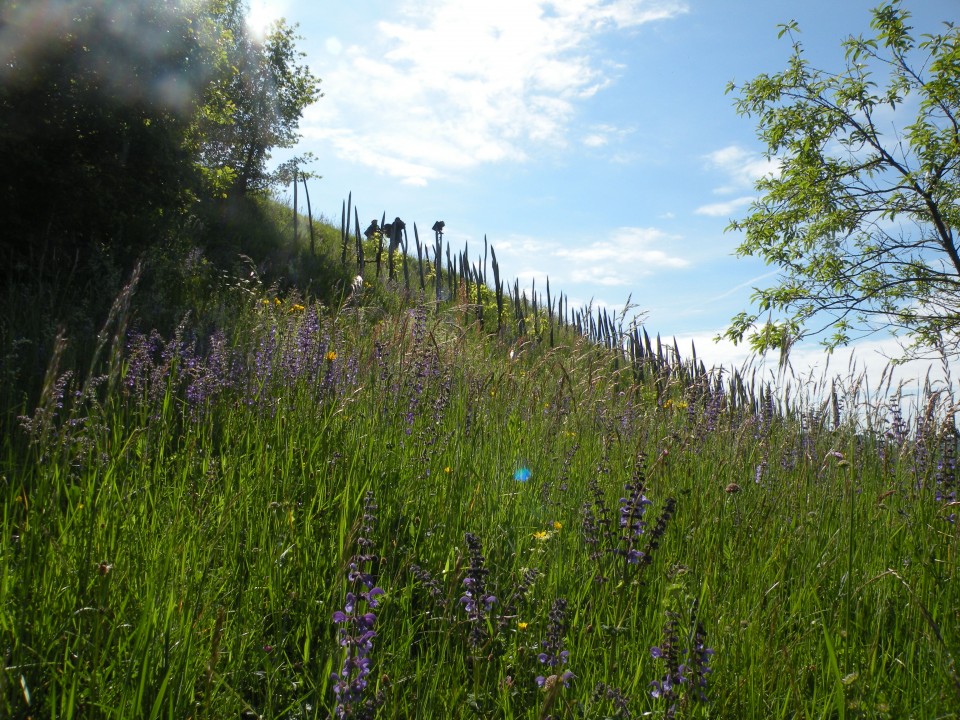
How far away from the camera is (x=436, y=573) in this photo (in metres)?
2.45

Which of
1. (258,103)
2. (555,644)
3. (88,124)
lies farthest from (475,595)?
(258,103)

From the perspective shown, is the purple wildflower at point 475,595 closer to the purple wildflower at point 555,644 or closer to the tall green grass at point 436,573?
the tall green grass at point 436,573

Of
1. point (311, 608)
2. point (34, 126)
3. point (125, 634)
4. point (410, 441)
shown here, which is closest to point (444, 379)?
point (410, 441)

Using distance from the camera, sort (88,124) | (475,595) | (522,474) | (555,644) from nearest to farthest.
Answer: (555,644) → (475,595) → (522,474) → (88,124)

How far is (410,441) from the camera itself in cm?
359

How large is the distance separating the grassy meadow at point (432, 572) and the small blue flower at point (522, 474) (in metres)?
0.02

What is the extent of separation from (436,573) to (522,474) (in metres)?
1.13

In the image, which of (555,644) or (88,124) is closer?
(555,644)

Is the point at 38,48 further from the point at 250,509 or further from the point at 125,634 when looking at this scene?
the point at 125,634

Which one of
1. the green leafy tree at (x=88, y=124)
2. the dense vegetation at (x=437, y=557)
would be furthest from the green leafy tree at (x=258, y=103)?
the dense vegetation at (x=437, y=557)

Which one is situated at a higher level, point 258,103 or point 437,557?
point 258,103

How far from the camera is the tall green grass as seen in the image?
1.67 meters

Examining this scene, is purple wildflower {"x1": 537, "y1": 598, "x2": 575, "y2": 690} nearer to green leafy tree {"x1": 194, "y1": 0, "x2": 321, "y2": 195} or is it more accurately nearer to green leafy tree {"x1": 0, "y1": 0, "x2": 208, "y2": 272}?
green leafy tree {"x1": 0, "y1": 0, "x2": 208, "y2": 272}

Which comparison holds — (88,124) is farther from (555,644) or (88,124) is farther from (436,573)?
(555,644)
